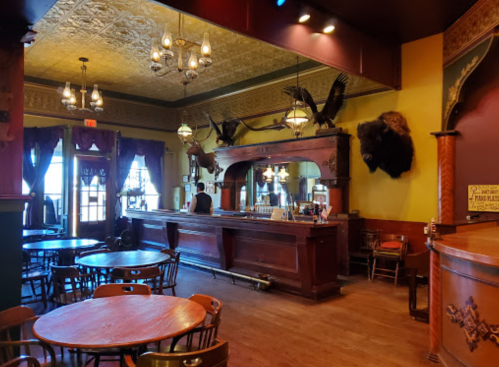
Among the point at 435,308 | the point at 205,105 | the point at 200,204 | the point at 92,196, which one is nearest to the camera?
the point at 435,308

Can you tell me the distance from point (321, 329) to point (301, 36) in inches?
150

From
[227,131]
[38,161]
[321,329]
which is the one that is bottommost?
[321,329]

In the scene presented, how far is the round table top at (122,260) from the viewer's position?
14.5ft

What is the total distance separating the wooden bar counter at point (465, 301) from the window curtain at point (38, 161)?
28.9 feet

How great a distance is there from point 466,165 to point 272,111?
4.60 m

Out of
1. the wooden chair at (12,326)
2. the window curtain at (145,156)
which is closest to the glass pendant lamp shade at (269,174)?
the window curtain at (145,156)

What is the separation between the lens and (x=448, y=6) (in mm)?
5215

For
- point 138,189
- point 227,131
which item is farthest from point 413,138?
point 138,189

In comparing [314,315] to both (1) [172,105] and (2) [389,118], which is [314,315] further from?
(1) [172,105]

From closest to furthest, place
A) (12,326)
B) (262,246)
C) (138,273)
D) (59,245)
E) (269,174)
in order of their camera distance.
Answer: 1. (12,326)
2. (138,273)
3. (59,245)
4. (262,246)
5. (269,174)

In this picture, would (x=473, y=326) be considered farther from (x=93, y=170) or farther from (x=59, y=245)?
(x=93, y=170)

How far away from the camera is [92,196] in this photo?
32.2ft

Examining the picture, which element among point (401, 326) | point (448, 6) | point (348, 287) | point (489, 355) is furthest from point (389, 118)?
point (489, 355)

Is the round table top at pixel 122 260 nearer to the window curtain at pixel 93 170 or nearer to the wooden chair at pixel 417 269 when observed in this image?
the wooden chair at pixel 417 269
